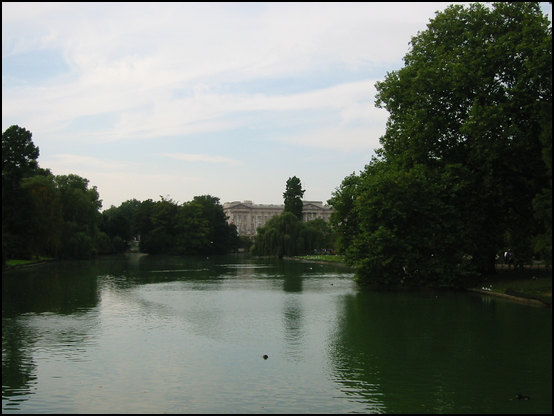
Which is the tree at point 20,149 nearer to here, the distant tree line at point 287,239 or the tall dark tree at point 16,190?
the tall dark tree at point 16,190

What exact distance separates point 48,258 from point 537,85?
1863 inches

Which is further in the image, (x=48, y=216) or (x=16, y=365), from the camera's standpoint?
(x=48, y=216)

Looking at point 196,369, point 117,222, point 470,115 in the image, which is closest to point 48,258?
point 117,222

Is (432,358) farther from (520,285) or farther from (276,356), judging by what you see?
(520,285)

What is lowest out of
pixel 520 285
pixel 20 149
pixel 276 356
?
pixel 276 356

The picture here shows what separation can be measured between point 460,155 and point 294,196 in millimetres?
A: 66870

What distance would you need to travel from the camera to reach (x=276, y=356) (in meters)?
12.5

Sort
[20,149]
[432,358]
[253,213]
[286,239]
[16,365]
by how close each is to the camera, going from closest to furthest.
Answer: [16,365] < [432,358] < [20,149] < [286,239] < [253,213]

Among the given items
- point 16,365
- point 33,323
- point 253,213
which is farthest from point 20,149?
point 253,213

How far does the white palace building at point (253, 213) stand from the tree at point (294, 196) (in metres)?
59.1

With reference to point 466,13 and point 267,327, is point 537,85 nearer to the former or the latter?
point 466,13

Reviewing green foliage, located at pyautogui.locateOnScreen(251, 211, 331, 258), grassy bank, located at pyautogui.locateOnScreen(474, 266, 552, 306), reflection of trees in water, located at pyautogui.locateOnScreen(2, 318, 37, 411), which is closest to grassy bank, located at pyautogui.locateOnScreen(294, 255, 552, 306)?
grassy bank, located at pyautogui.locateOnScreen(474, 266, 552, 306)

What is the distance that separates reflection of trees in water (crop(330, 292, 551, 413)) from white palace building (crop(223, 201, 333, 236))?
5318 inches

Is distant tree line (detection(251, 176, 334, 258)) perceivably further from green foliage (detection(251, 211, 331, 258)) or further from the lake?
the lake
